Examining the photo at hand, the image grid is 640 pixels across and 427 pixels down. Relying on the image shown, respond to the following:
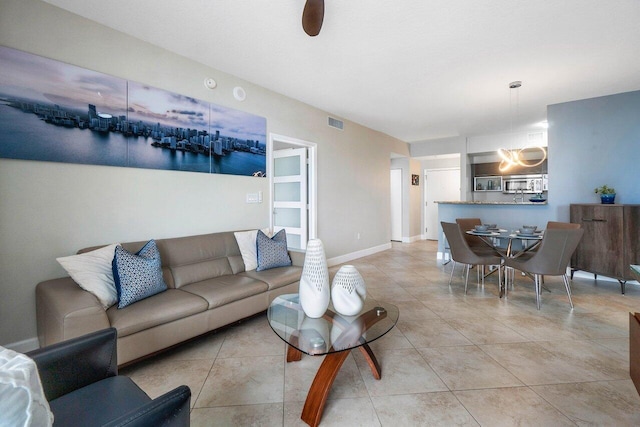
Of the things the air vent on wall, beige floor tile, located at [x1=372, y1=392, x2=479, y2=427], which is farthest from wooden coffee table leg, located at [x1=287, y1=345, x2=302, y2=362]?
the air vent on wall

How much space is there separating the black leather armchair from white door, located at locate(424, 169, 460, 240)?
→ 7.93 m

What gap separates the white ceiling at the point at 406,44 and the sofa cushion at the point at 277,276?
2255 millimetres

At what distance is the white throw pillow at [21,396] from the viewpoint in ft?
1.80

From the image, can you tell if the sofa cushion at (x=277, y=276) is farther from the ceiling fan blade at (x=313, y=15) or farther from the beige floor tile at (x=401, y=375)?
the ceiling fan blade at (x=313, y=15)

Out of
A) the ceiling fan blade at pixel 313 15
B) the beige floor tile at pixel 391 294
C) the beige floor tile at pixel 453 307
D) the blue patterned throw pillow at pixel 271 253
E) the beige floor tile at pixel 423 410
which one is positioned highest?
the ceiling fan blade at pixel 313 15

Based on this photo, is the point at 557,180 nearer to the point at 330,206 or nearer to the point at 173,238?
the point at 330,206

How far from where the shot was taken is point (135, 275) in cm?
213

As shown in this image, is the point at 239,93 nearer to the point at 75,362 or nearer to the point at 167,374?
the point at 167,374

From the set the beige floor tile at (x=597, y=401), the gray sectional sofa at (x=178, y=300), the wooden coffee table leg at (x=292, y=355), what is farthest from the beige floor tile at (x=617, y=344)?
the gray sectional sofa at (x=178, y=300)

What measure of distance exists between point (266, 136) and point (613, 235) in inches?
186

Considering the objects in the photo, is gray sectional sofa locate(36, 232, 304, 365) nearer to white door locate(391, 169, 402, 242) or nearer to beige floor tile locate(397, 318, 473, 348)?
beige floor tile locate(397, 318, 473, 348)

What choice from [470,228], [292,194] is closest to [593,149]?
[470,228]

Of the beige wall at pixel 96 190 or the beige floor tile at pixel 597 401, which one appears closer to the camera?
the beige floor tile at pixel 597 401

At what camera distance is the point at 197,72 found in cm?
312
